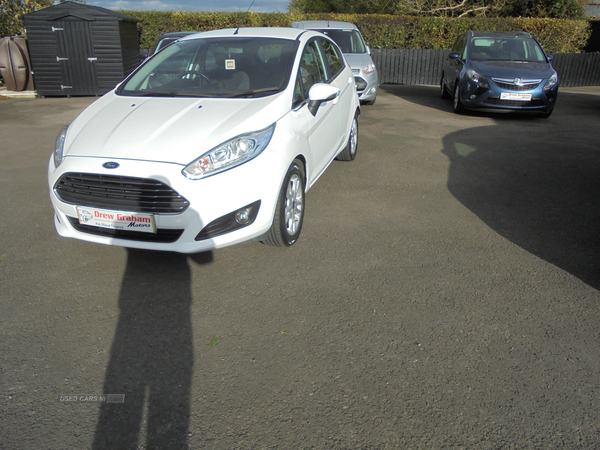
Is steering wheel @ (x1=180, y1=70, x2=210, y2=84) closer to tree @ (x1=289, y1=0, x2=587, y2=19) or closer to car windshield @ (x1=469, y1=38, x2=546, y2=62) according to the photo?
car windshield @ (x1=469, y1=38, x2=546, y2=62)

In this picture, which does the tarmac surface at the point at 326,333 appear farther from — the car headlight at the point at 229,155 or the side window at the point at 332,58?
the side window at the point at 332,58

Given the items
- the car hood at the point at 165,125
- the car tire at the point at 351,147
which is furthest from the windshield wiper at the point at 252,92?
the car tire at the point at 351,147

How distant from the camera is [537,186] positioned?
6062mm

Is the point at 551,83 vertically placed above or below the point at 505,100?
above

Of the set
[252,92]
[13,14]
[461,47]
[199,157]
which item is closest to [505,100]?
[461,47]

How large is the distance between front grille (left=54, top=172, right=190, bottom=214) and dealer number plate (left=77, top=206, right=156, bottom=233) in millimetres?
34

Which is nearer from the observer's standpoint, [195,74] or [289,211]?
[289,211]

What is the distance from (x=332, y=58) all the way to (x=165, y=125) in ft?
9.53

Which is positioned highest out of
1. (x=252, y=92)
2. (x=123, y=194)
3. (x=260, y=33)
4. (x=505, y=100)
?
(x=260, y=33)

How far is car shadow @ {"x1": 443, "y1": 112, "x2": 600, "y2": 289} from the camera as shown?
14.5ft

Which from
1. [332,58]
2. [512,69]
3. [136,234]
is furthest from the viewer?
[512,69]

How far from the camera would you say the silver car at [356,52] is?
10.7 metres

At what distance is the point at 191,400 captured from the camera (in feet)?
8.49

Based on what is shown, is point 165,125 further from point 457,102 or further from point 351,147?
point 457,102
